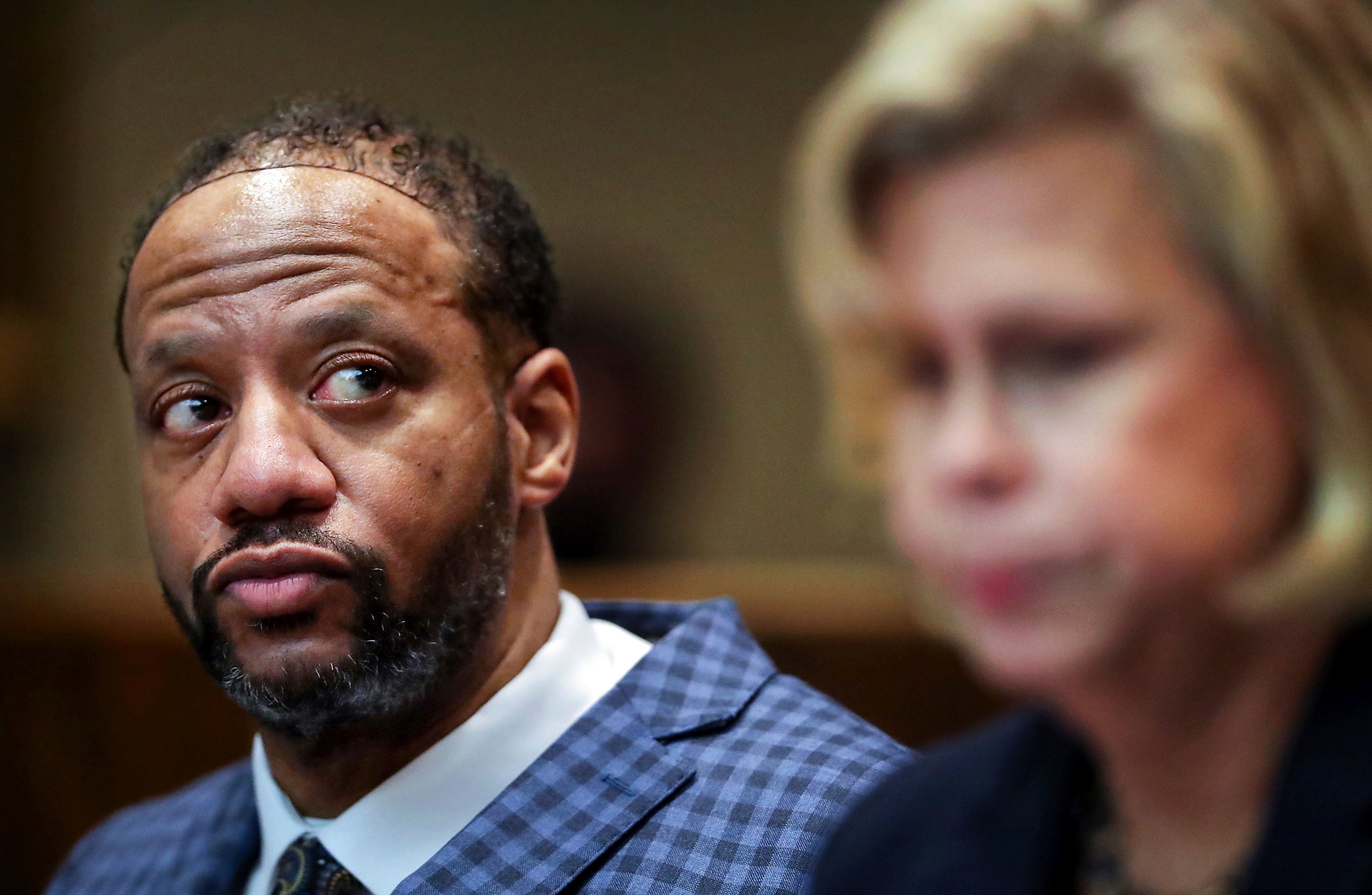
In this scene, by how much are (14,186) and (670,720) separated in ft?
12.6

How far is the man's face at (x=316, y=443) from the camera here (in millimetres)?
1413

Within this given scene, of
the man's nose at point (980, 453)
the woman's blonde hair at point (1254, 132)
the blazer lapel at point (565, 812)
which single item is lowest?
the blazer lapel at point (565, 812)

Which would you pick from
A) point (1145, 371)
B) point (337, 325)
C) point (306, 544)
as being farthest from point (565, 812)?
point (1145, 371)

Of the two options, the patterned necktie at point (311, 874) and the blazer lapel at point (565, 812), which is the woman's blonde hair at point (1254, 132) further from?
the patterned necktie at point (311, 874)

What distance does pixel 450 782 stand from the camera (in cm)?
151

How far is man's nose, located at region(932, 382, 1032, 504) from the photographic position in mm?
782

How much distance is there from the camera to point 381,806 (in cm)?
150

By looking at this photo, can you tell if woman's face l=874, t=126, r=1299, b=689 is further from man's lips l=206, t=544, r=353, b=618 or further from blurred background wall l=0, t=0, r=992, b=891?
blurred background wall l=0, t=0, r=992, b=891

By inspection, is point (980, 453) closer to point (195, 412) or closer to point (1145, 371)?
point (1145, 371)

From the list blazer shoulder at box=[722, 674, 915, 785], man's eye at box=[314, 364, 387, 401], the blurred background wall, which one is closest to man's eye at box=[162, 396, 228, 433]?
man's eye at box=[314, 364, 387, 401]

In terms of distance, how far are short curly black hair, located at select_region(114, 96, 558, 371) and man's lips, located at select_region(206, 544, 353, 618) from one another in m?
0.30

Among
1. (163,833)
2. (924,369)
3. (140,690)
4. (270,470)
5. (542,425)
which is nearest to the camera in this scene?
(924,369)

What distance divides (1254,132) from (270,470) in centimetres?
94

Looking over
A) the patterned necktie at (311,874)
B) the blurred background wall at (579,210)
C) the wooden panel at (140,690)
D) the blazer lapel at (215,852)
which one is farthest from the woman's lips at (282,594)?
the blurred background wall at (579,210)
